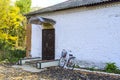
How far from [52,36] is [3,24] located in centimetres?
790

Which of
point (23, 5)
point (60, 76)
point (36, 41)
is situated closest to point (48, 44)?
point (36, 41)

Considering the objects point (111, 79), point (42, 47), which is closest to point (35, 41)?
point (42, 47)

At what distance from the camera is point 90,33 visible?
12852mm

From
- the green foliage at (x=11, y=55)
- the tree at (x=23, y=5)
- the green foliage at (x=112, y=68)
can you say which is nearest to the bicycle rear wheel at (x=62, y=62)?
the green foliage at (x=112, y=68)

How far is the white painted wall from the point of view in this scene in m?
16.4

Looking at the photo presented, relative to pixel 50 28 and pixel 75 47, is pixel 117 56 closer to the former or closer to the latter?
pixel 75 47

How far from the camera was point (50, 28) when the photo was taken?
1551 centimetres

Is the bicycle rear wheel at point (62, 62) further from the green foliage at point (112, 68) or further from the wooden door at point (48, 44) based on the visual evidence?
the green foliage at point (112, 68)

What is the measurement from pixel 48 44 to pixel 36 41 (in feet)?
5.05

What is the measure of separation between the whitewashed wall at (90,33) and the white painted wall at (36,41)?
5.84ft

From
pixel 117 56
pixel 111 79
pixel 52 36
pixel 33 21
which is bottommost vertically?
pixel 111 79

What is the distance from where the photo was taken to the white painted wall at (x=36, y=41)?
16386 mm

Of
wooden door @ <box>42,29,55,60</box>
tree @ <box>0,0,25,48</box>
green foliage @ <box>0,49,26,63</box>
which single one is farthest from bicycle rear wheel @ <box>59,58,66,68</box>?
tree @ <box>0,0,25,48</box>

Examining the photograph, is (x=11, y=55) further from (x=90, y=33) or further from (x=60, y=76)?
(x=60, y=76)
